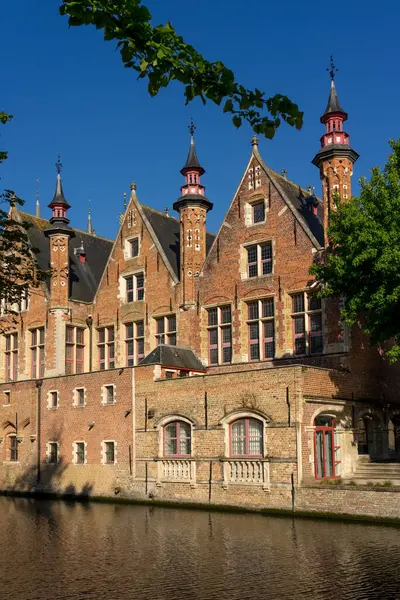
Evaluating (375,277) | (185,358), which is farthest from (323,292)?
(185,358)

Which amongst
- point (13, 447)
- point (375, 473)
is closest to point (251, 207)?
point (375, 473)

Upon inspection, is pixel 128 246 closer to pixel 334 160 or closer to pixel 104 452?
pixel 104 452

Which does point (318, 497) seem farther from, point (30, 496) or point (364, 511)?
point (30, 496)

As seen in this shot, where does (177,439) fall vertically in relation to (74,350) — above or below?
below

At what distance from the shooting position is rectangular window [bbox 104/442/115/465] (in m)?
27.6

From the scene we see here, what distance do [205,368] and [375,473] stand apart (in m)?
8.67

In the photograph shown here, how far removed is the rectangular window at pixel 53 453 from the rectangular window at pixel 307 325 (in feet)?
35.9

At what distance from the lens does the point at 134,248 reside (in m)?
33.2

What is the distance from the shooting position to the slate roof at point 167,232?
32406 millimetres

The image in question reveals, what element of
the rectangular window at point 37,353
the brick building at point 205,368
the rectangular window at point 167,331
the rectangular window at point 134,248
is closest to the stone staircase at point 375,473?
the brick building at point 205,368

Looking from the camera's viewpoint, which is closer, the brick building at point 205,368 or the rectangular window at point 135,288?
the brick building at point 205,368

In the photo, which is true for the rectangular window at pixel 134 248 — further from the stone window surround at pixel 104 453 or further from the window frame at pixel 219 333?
the stone window surround at pixel 104 453

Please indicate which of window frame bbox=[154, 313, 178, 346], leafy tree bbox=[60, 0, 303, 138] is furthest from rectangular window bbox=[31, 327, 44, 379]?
leafy tree bbox=[60, 0, 303, 138]

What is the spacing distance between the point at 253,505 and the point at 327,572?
10.0 meters
